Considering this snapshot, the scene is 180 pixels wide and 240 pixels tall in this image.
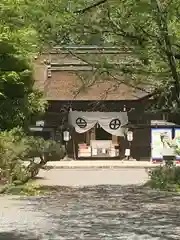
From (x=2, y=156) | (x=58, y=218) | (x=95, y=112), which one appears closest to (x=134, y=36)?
(x=58, y=218)

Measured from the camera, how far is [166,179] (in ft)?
56.9

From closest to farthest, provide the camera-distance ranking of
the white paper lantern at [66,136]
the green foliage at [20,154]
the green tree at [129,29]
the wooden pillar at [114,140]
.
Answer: the green tree at [129,29] < the green foliage at [20,154] < the white paper lantern at [66,136] < the wooden pillar at [114,140]

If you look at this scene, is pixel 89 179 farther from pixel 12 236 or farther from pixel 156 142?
pixel 12 236

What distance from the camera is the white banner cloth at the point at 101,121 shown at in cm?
3234

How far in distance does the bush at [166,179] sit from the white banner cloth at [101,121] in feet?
45.4

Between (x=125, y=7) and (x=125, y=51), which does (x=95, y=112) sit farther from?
(x=125, y=7)

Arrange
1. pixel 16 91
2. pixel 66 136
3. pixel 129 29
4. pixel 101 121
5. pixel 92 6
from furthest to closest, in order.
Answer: pixel 101 121
pixel 66 136
pixel 16 91
pixel 129 29
pixel 92 6

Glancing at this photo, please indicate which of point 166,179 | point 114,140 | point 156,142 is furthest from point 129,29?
point 114,140

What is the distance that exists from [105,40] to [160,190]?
8853 mm

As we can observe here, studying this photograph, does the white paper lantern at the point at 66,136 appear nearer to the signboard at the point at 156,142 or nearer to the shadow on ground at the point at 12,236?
the signboard at the point at 156,142

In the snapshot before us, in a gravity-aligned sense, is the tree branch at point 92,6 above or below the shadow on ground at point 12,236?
above

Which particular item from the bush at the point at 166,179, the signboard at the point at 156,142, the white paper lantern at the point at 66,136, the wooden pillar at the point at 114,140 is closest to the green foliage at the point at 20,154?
the bush at the point at 166,179

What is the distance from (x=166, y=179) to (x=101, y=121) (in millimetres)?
15381

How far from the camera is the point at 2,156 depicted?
15.3 m
